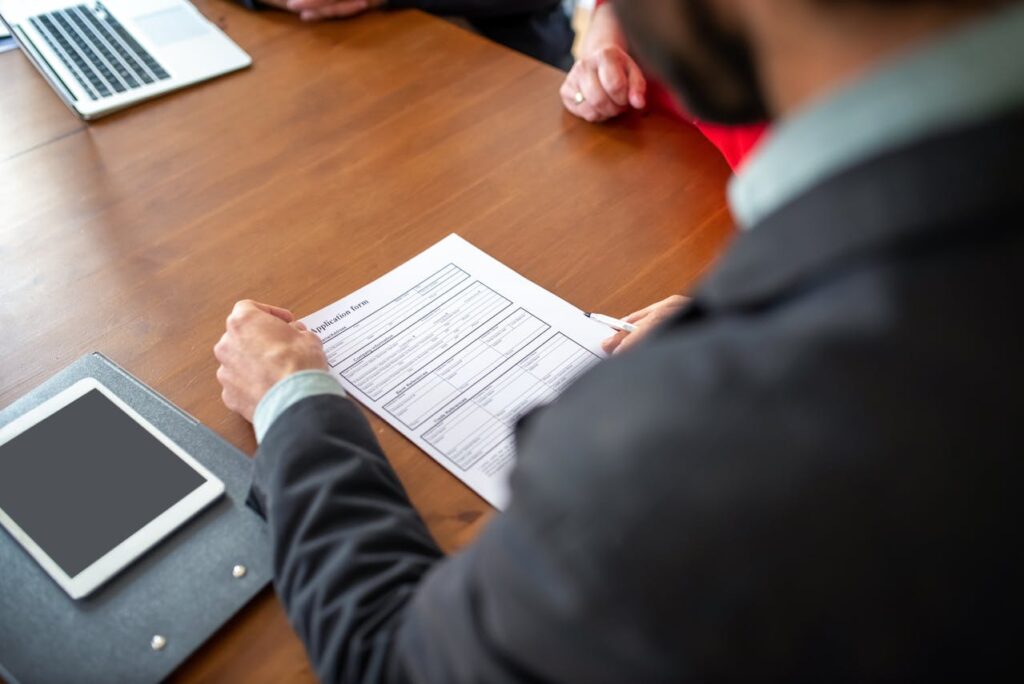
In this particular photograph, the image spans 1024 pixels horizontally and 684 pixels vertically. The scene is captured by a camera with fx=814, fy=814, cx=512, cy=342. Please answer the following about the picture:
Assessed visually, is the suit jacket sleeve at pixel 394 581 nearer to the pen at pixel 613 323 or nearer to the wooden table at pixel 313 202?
the wooden table at pixel 313 202

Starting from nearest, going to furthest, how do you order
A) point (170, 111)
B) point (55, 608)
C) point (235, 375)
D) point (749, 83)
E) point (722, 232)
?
point (749, 83) → point (55, 608) → point (235, 375) → point (722, 232) → point (170, 111)

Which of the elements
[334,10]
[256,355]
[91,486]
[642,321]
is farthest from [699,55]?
[334,10]

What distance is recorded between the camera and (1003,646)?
365 millimetres

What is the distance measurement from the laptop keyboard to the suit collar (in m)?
1.15

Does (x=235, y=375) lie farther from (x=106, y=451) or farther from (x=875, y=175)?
(x=875, y=175)

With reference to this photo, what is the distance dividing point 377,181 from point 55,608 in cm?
65

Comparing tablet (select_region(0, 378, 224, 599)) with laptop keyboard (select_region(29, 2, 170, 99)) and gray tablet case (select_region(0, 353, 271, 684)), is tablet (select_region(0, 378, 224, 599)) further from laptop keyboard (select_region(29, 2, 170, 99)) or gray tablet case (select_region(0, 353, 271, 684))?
laptop keyboard (select_region(29, 2, 170, 99))

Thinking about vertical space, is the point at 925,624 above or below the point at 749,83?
below

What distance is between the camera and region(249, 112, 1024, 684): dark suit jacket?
35cm

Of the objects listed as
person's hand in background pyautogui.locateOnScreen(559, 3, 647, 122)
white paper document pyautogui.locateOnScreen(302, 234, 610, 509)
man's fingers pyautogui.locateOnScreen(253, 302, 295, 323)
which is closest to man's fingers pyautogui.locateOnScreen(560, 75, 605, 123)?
person's hand in background pyautogui.locateOnScreen(559, 3, 647, 122)

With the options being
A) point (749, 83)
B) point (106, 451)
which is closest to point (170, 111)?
point (106, 451)

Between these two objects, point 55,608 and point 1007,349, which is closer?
point 1007,349

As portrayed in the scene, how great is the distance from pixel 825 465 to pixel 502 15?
148 centimetres

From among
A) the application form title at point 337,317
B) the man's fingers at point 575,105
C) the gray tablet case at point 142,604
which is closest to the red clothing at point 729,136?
the man's fingers at point 575,105
